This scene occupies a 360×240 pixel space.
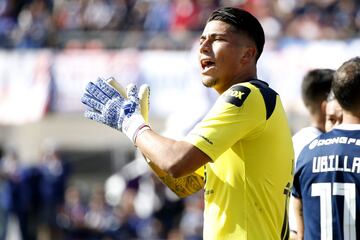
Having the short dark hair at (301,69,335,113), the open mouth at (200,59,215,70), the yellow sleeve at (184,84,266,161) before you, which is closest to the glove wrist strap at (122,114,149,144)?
the yellow sleeve at (184,84,266,161)

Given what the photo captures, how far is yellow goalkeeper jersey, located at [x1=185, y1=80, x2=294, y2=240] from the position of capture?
18.5 ft

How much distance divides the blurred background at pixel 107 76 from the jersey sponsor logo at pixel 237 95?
12.3 meters

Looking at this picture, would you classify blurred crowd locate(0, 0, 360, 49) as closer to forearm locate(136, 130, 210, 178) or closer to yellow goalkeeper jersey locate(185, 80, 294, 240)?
yellow goalkeeper jersey locate(185, 80, 294, 240)

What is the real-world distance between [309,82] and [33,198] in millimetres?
11983

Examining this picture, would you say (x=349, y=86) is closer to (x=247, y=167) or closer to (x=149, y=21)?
(x=247, y=167)

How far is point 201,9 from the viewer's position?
22.6 meters

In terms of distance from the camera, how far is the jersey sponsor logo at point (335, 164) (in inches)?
246

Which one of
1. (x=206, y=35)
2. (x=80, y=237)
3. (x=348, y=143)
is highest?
(x=206, y=35)

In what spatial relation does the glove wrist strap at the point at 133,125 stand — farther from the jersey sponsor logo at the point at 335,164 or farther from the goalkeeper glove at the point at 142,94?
the jersey sponsor logo at the point at 335,164

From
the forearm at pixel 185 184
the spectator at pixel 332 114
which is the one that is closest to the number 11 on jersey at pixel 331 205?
the forearm at pixel 185 184

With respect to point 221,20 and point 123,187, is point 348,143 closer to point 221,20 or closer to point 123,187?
point 221,20

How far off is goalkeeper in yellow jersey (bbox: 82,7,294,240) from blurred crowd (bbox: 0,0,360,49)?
49.2 ft

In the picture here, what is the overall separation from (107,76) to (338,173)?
1518cm

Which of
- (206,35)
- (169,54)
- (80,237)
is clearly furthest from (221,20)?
(169,54)
